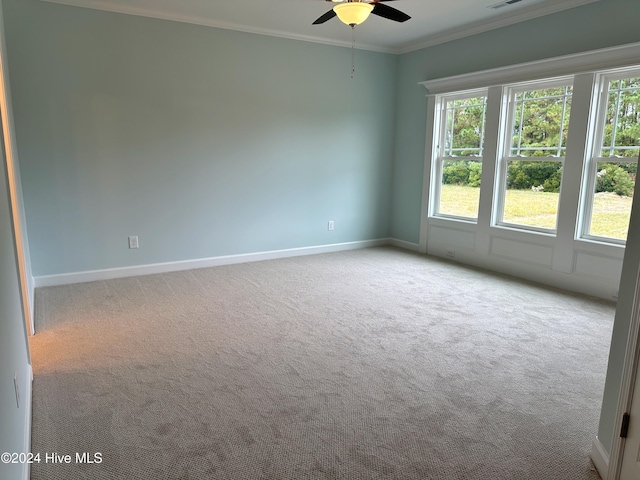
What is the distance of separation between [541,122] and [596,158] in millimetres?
724

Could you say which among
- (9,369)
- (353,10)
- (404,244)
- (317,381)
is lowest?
(317,381)

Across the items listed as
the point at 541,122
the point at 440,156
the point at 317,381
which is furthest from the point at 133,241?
the point at 541,122

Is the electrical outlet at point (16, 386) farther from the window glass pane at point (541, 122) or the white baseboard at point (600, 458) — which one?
the window glass pane at point (541, 122)

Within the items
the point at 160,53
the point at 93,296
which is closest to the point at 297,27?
the point at 160,53

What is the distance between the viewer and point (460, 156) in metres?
5.46

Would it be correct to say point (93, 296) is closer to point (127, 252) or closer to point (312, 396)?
point (127, 252)

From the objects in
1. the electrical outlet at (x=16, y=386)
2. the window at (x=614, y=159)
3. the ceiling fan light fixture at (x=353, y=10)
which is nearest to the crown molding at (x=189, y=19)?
the ceiling fan light fixture at (x=353, y=10)

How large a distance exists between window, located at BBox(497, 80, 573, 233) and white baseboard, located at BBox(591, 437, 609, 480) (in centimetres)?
312

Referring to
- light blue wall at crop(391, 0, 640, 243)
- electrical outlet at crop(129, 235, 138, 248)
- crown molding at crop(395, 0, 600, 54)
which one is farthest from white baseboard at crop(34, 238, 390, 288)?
crown molding at crop(395, 0, 600, 54)

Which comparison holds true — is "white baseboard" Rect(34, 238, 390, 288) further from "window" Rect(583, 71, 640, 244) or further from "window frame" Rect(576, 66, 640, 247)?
"window" Rect(583, 71, 640, 244)

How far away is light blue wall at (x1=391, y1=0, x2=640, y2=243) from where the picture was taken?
3848 mm

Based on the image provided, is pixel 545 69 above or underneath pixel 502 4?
underneath

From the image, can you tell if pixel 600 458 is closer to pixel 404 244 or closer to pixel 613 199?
pixel 613 199

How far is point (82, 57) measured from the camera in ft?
13.7
